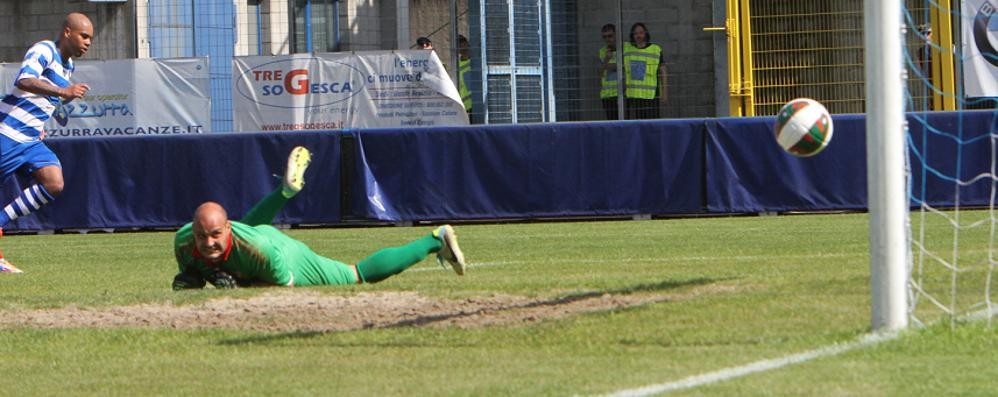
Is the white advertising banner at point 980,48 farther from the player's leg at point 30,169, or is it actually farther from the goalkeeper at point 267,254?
the goalkeeper at point 267,254

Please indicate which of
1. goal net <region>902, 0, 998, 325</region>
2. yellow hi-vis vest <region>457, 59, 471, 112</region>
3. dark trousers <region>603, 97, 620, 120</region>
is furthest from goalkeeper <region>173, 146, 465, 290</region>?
yellow hi-vis vest <region>457, 59, 471, 112</region>

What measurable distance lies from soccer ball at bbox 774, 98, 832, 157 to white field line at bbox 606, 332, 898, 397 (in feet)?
7.88

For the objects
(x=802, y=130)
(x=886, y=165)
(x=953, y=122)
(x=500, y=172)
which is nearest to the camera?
(x=886, y=165)

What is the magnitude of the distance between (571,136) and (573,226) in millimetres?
1436

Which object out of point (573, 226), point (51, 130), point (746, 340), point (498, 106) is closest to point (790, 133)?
point (746, 340)

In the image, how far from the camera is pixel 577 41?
23859mm

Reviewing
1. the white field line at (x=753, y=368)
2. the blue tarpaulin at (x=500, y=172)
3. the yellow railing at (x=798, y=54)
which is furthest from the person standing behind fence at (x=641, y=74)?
the white field line at (x=753, y=368)

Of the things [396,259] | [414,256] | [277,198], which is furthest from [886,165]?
[277,198]

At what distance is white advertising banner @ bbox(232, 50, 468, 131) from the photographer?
2283cm

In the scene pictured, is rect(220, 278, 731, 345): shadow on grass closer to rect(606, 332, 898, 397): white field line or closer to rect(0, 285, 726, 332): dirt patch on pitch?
rect(0, 285, 726, 332): dirt patch on pitch

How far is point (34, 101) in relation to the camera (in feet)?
44.8

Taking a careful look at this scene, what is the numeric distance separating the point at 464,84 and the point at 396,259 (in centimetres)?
1343

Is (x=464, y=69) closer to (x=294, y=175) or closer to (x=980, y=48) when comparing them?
(x=980, y=48)

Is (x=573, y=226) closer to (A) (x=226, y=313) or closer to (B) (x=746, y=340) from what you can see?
(A) (x=226, y=313)
